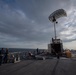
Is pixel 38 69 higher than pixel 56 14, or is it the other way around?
pixel 56 14

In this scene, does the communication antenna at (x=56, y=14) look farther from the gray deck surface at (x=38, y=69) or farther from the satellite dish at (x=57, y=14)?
the gray deck surface at (x=38, y=69)

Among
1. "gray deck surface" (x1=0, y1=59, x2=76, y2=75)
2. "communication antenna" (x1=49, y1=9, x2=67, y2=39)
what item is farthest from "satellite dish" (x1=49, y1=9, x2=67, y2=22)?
"gray deck surface" (x1=0, y1=59, x2=76, y2=75)

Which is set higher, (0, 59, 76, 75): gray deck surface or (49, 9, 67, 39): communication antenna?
(49, 9, 67, 39): communication antenna

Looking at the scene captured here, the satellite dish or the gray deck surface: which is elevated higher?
the satellite dish

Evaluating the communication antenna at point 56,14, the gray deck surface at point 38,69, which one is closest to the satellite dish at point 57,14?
the communication antenna at point 56,14

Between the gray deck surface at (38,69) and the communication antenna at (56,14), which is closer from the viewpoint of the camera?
the gray deck surface at (38,69)

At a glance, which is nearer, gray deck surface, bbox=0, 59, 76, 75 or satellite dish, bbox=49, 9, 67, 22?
gray deck surface, bbox=0, 59, 76, 75

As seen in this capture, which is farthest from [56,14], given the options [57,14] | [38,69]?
[38,69]

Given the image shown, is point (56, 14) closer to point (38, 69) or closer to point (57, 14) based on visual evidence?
point (57, 14)

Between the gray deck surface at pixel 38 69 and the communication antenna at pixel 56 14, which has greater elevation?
the communication antenna at pixel 56 14

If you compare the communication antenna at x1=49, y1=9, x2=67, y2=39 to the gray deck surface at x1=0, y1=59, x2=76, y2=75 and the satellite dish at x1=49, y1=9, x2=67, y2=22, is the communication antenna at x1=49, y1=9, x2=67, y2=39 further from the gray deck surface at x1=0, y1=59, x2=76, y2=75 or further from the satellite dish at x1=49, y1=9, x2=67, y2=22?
the gray deck surface at x1=0, y1=59, x2=76, y2=75

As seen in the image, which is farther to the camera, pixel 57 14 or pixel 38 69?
pixel 57 14

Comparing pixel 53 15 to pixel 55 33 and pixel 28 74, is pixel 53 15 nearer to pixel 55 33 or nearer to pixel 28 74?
pixel 55 33

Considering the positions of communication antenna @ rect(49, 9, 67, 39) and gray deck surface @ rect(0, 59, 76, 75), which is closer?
gray deck surface @ rect(0, 59, 76, 75)
